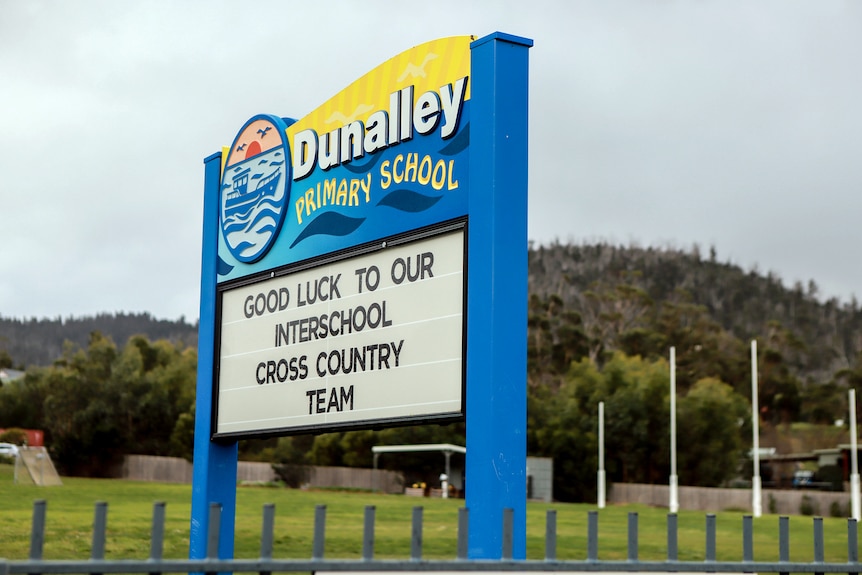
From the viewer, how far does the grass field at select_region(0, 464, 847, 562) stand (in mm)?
19812

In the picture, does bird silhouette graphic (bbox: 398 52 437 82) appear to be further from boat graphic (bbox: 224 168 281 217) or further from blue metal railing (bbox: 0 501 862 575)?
blue metal railing (bbox: 0 501 862 575)

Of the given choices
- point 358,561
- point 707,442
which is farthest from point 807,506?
point 358,561

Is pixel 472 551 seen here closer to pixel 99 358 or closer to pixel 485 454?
pixel 485 454

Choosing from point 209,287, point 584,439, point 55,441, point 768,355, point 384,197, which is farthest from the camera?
point 768,355

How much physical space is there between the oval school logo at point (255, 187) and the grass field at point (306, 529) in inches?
358

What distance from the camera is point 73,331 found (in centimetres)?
16062

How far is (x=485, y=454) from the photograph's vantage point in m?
6.15

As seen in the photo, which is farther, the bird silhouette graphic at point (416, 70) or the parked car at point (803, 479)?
the parked car at point (803, 479)

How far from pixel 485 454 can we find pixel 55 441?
5417cm

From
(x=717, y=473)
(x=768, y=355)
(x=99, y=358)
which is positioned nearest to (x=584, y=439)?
(x=717, y=473)

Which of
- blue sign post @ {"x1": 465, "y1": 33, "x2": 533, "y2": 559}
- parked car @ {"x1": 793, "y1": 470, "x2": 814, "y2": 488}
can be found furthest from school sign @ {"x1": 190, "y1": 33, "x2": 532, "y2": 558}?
parked car @ {"x1": 793, "y1": 470, "x2": 814, "y2": 488}

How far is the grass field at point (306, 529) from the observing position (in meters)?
19.8

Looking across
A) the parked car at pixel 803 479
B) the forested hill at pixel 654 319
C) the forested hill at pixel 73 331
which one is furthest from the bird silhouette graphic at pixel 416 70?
the forested hill at pixel 73 331

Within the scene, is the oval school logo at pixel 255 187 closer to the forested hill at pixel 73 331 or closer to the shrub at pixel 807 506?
the shrub at pixel 807 506
